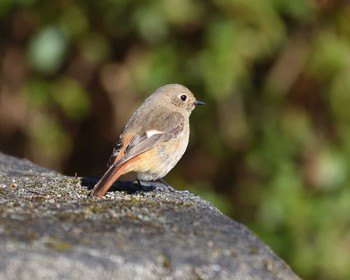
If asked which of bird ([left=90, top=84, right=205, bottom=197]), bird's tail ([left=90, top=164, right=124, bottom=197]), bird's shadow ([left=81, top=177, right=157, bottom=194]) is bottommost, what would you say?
bird's shadow ([left=81, top=177, right=157, bottom=194])

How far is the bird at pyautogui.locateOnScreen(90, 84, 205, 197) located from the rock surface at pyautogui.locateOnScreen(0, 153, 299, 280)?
118 cm

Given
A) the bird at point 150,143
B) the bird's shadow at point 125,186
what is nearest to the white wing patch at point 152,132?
the bird at point 150,143

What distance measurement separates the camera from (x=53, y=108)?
7.61 m

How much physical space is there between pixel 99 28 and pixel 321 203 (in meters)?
2.27

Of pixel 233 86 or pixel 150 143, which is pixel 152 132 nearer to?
pixel 150 143

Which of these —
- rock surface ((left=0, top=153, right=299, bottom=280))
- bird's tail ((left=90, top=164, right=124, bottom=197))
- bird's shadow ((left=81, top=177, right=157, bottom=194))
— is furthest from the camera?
bird's shadow ((left=81, top=177, right=157, bottom=194))

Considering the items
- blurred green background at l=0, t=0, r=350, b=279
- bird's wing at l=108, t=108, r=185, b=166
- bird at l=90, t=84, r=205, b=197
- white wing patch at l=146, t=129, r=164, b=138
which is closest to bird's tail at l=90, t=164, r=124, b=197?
bird at l=90, t=84, r=205, b=197

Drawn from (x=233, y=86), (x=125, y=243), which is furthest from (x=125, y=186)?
(x=233, y=86)

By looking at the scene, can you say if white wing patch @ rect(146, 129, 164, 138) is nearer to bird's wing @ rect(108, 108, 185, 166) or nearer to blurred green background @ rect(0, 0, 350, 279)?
bird's wing @ rect(108, 108, 185, 166)

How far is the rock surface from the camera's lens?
2.58m

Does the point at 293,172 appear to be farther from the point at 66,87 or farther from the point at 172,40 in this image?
the point at 66,87

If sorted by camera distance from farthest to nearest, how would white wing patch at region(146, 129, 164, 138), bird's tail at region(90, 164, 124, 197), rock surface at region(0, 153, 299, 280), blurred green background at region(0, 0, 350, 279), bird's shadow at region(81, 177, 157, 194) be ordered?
blurred green background at region(0, 0, 350, 279) → white wing patch at region(146, 129, 164, 138) → bird's shadow at region(81, 177, 157, 194) → bird's tail at region(90, 164, 124, 197) → rock surface at region(0, 153, 299, 280)

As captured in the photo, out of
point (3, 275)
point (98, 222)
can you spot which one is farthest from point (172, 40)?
point (3, 275)

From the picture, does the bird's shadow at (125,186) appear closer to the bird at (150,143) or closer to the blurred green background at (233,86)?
the bird at (150,143)
